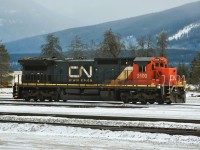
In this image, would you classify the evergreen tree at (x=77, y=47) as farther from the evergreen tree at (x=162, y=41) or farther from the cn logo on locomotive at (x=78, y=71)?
the cn logo on locomotive at (x=78, y=71)

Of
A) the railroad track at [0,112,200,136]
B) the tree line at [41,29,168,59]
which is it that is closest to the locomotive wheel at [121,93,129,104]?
the railroad track at [0,112,200,136]

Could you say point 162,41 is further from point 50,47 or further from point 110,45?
point 50,47

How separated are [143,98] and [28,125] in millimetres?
13722

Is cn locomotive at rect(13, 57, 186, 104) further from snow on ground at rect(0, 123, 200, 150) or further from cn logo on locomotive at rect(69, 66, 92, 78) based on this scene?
snow on ground at rect(0, 123, 200, 150)

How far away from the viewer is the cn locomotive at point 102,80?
26922 mm

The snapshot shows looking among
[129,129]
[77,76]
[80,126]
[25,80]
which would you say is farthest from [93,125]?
[25,80]

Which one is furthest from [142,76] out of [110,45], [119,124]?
[110,45]

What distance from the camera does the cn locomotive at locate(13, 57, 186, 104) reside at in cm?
2692

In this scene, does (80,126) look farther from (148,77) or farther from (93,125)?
(148,77)

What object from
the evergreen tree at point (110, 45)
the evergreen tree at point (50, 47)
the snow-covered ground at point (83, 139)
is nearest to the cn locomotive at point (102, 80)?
the snow-covered ground at point (83, 139)

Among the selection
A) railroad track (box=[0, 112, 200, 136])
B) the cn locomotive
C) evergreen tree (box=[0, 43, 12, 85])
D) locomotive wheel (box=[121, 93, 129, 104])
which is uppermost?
evergreen tree (box=[0, 43, 12, 85])

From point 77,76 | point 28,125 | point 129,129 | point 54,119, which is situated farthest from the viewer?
point 77,76

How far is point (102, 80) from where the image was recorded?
92.9 feet

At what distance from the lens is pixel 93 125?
46.2ft
